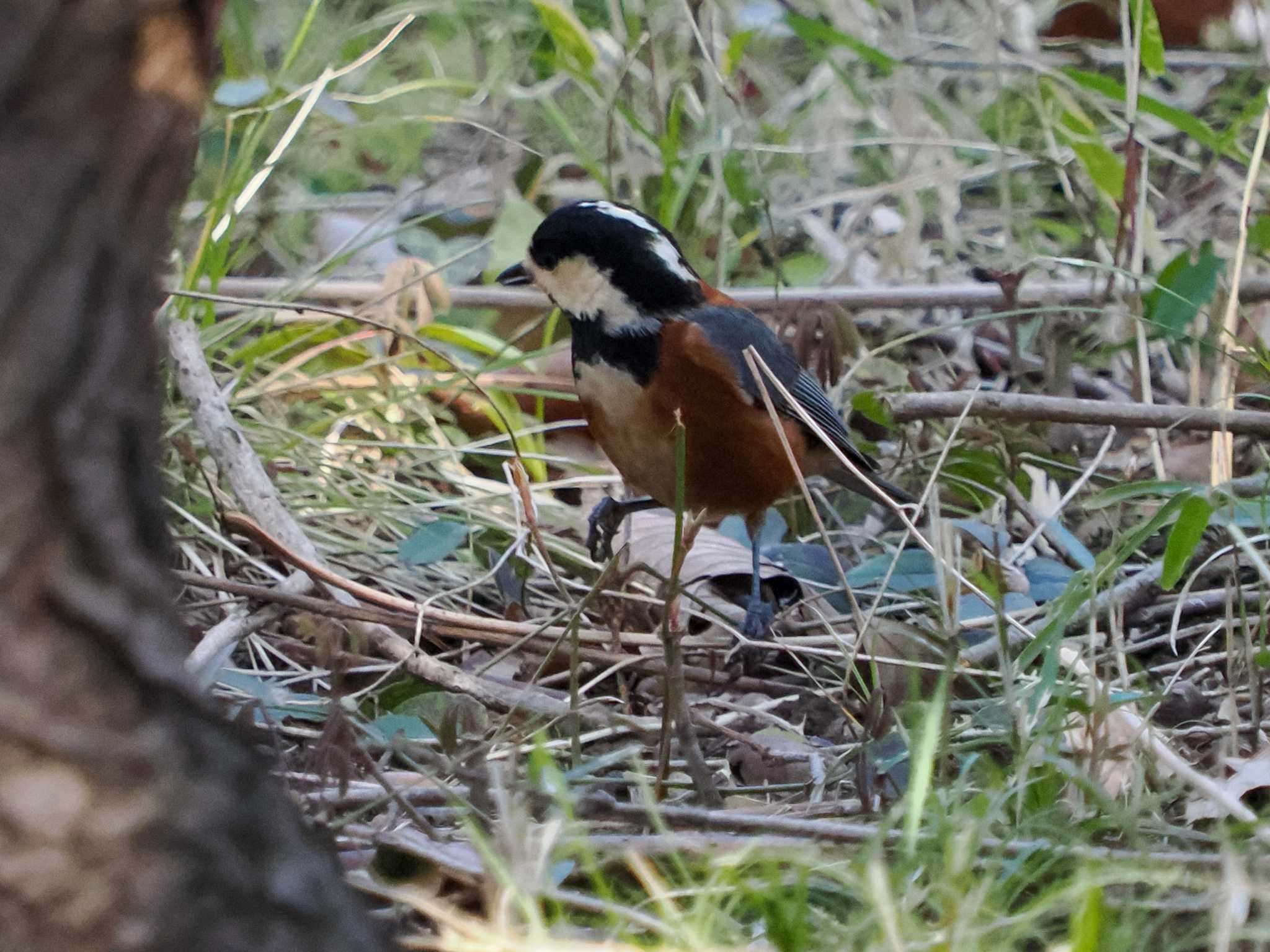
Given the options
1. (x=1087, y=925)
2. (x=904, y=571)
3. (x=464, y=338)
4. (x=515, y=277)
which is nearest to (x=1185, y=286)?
(x=904, y=571)

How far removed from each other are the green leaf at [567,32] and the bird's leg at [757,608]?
4.13 ft

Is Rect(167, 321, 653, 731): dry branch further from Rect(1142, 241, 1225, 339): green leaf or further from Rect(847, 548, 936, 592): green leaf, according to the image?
Rect(1142, 241, 1225, 339): green leaf

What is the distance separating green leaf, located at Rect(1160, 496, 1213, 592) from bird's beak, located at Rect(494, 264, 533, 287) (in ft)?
5.78

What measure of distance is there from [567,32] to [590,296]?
767mm

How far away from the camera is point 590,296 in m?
3.22

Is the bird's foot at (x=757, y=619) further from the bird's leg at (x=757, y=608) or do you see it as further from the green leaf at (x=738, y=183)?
the green leaf at (x=738, y=183)

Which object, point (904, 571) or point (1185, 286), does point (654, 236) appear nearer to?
point (904, 571)

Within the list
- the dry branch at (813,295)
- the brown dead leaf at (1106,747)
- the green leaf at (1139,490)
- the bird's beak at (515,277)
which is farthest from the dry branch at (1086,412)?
the bird's beak at (515,277)

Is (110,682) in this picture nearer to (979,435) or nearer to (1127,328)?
(979,435)

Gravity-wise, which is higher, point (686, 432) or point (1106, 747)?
point (1106, 747)

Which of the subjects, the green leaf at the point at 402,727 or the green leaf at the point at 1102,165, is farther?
the green leaf at the point at 1102,165

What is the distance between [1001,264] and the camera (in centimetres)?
420

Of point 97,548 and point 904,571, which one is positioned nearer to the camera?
point 97,548

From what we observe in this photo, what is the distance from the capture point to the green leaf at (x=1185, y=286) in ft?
9.71
